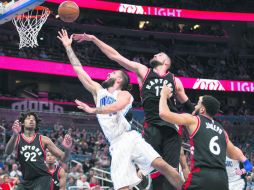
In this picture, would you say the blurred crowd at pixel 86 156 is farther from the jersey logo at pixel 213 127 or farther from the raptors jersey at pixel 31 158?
the jersey logo at pixel 213 127

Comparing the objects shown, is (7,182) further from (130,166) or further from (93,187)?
(130,166)

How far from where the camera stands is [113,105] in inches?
282

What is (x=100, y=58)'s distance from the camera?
30.3 metres

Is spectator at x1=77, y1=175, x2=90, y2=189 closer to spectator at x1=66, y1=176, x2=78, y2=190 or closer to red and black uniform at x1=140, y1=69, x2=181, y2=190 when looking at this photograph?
spectator at x1=66, y1=176, x2=78, y2=190

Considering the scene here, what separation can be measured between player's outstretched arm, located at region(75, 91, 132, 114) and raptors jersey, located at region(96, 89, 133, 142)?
0.18m

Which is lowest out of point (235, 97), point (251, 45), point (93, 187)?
point (93, 187)

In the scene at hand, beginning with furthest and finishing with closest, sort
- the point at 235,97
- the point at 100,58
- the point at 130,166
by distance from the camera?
the point at 235,97 → the point at 100,58 → the point at 130,166

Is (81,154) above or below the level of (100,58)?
below

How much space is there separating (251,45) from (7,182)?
27546 mm

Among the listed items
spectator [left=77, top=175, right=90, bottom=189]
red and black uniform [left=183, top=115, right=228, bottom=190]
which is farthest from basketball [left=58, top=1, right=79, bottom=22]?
spectator [left=77, top=175, right=90, bottom=189]

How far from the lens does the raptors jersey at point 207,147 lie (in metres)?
6.44

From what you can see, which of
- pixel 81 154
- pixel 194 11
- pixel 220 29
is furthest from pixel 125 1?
pixel 81 154

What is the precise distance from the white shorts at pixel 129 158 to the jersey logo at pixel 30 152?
167 centimetres

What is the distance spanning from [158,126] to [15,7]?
5274 millimetres
